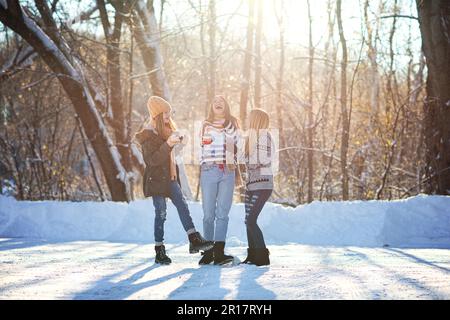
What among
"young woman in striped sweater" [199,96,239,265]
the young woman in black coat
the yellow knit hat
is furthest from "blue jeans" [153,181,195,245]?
the yellow knit hat

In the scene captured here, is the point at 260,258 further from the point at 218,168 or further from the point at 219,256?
the point at 218,168

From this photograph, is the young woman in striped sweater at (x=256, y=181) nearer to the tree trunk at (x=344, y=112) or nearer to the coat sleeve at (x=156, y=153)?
the coat sleeve at (x=156, y=153)

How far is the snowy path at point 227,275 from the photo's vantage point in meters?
4.71

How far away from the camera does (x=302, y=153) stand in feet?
50.9

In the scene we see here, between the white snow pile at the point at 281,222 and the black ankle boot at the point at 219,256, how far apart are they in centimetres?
248

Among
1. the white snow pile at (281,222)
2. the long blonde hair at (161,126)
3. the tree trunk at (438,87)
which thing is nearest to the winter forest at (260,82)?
the tree trunk at (438,87)

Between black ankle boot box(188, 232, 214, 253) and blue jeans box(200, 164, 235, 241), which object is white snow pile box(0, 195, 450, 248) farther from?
blue jeans box(200, 164, 235, 241)

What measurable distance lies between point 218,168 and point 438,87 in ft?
22.6

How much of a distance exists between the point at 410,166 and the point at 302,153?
128 inches

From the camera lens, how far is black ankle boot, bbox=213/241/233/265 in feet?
20.9

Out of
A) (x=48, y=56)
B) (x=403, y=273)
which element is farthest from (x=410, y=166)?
(x=403, y=273)

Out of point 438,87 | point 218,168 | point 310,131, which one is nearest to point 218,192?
point 218,168

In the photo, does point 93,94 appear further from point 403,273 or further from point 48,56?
point 403,273

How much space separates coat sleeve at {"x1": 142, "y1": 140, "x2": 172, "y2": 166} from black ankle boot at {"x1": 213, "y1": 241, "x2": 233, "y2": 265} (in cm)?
112
